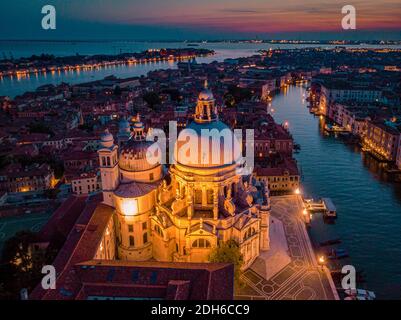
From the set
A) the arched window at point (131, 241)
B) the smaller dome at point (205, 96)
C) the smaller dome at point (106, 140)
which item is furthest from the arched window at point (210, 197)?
the smaller dome at point (106, 140)

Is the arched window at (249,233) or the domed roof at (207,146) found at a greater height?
the domed roof at (207,146)

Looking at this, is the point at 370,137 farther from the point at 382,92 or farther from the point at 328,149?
the point at 382,92

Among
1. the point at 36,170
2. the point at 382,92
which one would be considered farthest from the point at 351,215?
the point at 382,92

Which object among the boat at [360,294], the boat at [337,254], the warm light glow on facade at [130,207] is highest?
the warm light glow on facade at [130,207]

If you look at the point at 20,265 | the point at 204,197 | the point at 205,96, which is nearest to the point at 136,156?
the point at 204,197

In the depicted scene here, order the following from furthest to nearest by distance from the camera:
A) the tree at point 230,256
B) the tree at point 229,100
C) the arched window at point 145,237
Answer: the tree at point 229,100 < the arched window at point 145,237 < the tree at point 230,256

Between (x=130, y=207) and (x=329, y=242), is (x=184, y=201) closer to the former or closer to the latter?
(x=130, y=207)

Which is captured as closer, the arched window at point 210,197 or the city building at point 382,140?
the arched window at point 210,197
